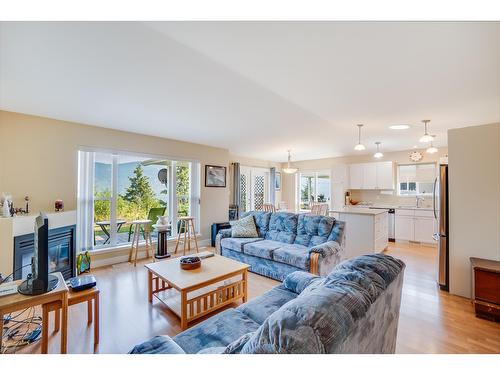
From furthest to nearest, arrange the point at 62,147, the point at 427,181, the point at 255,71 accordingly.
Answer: the point at 427,181
the point at 62,147
the point at 255,71

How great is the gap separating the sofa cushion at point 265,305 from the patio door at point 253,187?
479 cm

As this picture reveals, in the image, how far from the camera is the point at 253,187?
7.17 metres

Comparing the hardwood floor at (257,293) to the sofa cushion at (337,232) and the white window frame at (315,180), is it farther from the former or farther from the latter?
the white window frame at (315,180)

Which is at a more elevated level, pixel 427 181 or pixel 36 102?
pixel 36 102

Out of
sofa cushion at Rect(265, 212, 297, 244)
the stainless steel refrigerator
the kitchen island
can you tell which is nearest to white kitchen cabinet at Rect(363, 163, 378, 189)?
the kitchen island

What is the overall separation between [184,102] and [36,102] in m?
1.78

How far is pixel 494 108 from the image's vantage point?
2.83 m

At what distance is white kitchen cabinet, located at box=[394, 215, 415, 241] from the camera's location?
17.4ft

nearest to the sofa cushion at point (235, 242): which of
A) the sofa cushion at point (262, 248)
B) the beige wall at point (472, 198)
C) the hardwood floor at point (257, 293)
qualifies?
the sofa cushion at point (262, 248)

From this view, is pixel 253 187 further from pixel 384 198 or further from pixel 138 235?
pixel 138 235

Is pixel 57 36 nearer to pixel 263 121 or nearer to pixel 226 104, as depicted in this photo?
pixel 226 104
